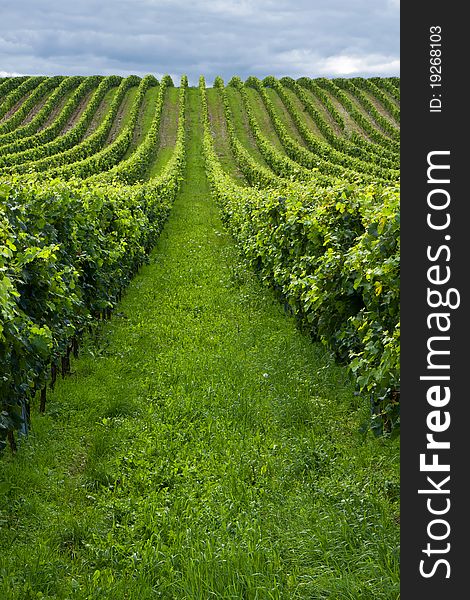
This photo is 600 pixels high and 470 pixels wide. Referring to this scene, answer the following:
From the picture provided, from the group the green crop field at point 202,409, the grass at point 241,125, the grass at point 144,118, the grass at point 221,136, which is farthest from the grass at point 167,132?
the green crop field at point 202,409

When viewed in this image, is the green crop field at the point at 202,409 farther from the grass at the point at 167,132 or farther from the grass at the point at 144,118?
the grass at the point at 144,118

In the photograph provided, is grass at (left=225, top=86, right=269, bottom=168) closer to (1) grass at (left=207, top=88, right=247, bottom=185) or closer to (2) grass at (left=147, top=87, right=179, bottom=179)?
(1) grass at (left=207, top=88, right=247, bottom=185)

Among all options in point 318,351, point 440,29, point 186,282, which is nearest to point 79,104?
point 186,282

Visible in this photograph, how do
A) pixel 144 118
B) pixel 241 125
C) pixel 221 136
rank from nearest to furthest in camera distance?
pixel 221 136 → pixel 241 125 → pixel 144 118

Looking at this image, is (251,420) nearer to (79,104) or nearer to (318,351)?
(318,351)

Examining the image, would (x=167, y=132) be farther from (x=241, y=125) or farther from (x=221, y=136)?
A: (x=241, y=125)

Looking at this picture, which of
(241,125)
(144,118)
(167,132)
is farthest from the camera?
(144,118)

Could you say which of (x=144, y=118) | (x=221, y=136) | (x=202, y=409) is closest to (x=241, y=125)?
(x=221, y=136)

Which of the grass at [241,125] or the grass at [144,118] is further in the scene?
the grass at [144,118]

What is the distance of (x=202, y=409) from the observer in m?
7.31

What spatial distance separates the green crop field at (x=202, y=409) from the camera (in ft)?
14.7

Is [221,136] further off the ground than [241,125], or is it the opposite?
[241,125]

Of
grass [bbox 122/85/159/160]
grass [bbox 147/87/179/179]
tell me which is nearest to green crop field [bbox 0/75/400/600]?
grass [bbox 147/87/179/179]

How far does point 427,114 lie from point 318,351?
6.59m
